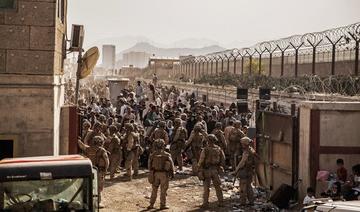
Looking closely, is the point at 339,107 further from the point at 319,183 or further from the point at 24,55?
the point at 24,55

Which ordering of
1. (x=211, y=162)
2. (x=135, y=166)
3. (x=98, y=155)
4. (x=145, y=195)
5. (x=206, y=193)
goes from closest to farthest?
(x=98, y=155) < (x=211, y=162) < (x=206, y=193) < (x=145, y=195) < (x=135, y=166)

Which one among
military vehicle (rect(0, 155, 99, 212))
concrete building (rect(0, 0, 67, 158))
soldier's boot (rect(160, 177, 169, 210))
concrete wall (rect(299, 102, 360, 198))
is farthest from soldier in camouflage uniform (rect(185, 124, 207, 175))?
military vehicle (rect(0, 155, 99, 212))

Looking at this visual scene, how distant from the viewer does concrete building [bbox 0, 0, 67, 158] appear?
1015 cm

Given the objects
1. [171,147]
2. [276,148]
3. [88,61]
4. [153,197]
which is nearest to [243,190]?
[276,148]

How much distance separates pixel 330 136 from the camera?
11.3 metres

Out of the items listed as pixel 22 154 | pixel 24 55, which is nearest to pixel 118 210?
pixel 22 154

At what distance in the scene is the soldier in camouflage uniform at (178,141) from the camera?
15.3 meters

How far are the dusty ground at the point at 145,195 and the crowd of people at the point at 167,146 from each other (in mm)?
314

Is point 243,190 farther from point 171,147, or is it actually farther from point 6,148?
point 6,148

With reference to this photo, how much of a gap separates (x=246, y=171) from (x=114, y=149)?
399cm

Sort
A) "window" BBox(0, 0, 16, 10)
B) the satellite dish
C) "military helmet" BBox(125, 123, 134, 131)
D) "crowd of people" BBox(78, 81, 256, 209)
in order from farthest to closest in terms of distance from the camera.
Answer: "military helmet" BBox(125, 123, 134, 131), the satellite dish, "crowd of people" BBox(78, 81, 256, 209), "window" BBox(0, 0, 16, 10)

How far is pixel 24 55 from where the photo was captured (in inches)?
402

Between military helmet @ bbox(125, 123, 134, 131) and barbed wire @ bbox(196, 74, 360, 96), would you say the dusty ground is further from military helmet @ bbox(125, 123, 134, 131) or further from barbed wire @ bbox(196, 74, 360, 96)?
barbed wire @ bbox(196, 74, 360, 96)

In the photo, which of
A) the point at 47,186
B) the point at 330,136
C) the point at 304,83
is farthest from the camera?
the point at 304,83
